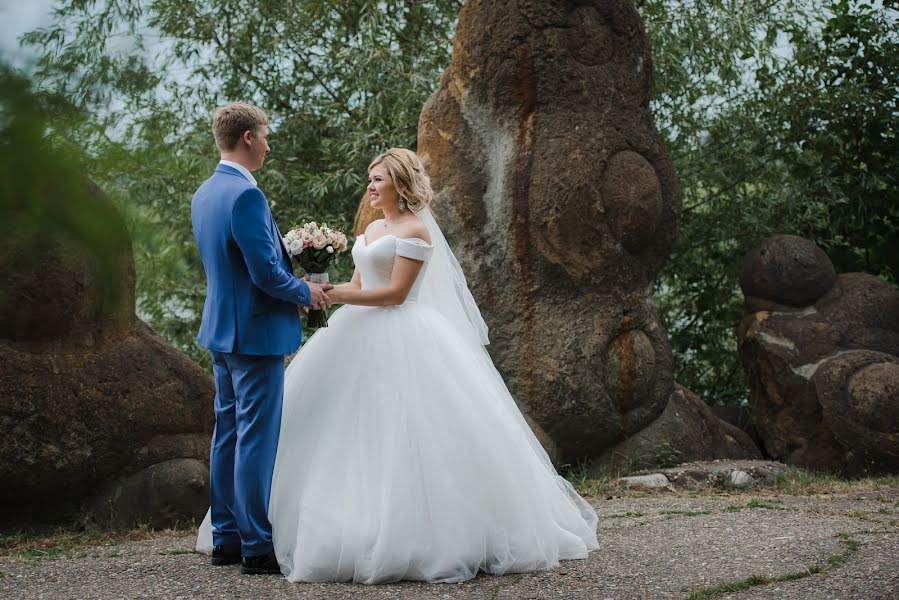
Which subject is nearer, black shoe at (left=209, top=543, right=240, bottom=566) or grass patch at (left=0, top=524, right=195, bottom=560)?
black shoe at (left=209, top=543, right=240, bottom=566)

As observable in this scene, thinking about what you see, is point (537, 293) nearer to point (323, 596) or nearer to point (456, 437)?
point (456, 437)

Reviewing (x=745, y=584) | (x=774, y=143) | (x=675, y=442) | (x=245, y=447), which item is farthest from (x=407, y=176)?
(x=774, y=143)

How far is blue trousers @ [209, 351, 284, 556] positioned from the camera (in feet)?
13.8

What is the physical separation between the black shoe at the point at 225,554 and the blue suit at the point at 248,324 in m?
0.11

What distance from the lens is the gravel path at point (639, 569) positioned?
3.79m

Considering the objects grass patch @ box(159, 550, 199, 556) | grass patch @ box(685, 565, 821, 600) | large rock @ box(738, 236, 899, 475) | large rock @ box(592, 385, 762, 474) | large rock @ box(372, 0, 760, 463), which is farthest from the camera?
large rock @ box(738, 236, 899, 475)

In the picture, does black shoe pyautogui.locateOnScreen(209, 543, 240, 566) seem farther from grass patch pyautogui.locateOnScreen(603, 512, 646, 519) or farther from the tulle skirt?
grass patch pyautogui.locateOnScreen(603, 512, 646, 519)

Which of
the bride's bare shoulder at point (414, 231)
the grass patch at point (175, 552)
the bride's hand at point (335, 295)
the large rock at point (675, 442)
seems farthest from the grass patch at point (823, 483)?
the grass patch at point (175, 552)

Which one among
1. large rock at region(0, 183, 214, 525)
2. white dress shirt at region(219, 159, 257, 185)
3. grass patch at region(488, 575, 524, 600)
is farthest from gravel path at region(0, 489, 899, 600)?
white dress shirt at region(219, 159, 257, 185)

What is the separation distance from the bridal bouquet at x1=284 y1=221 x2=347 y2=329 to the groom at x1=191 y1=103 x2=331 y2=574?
10 centimetres

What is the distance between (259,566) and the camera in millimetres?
4188

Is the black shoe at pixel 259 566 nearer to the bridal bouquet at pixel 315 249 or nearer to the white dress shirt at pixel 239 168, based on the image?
the bridal bouquet at pixel 315 249

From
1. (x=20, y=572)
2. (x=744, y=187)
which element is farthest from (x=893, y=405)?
(x=20, y=572)

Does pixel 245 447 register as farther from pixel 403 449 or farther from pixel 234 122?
pixel 234 122
